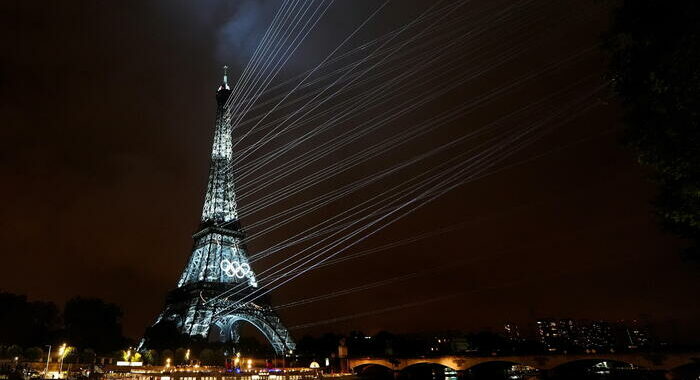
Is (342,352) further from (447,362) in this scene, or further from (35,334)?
(35,334)

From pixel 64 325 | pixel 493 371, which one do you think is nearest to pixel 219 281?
pixel 64 325

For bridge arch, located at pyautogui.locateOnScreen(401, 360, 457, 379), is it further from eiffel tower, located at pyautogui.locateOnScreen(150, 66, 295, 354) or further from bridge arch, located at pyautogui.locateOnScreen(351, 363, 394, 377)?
eiffel tower, located at pyautogui.locateOnScreen(150, 66, 295, 354)

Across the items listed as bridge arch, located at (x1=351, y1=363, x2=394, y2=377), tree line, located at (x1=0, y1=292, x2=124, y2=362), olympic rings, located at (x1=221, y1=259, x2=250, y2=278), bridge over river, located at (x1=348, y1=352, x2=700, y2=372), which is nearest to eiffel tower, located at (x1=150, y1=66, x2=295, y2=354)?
olympic rings, located at (x1=221, y1=259, x2=250, y2=278)

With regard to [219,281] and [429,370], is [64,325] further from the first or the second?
[429,370]

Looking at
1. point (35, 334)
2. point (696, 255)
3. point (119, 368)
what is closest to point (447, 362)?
point (119, 368)

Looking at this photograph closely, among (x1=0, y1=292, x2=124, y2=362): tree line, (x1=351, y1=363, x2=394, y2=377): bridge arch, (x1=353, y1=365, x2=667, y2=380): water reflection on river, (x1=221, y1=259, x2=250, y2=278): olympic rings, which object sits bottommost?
(x1=353, y1=365, x2=667, y2=380): water reflection on river

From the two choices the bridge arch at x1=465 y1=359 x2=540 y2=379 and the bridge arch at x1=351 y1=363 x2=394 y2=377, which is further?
the bridge arch at x1=351 y1=363 x2=394 y2=377

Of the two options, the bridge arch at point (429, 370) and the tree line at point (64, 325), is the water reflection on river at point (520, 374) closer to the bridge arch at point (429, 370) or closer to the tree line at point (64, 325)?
the bridge arch at point (429, 370)

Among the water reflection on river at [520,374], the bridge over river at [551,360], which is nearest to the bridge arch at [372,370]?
the water reflection on river at [520,374]

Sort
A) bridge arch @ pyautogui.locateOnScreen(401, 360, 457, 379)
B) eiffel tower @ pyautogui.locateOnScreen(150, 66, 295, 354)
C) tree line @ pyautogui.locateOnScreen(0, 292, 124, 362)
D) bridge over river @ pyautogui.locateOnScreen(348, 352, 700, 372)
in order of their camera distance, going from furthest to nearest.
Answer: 1. bridge arch @ pyautogui.locateOnScreen(401, 360, 457, 379)
2. eiffel tower @ pyautogui.locateOnScreen(150, 66, 295, 354)
3. tree line @ pyautogui.locateOnScreen(0, 292, 124, 362)
4. bridge over river @ pyautogui.locateOnScreen(348, 352, 700, 372)
